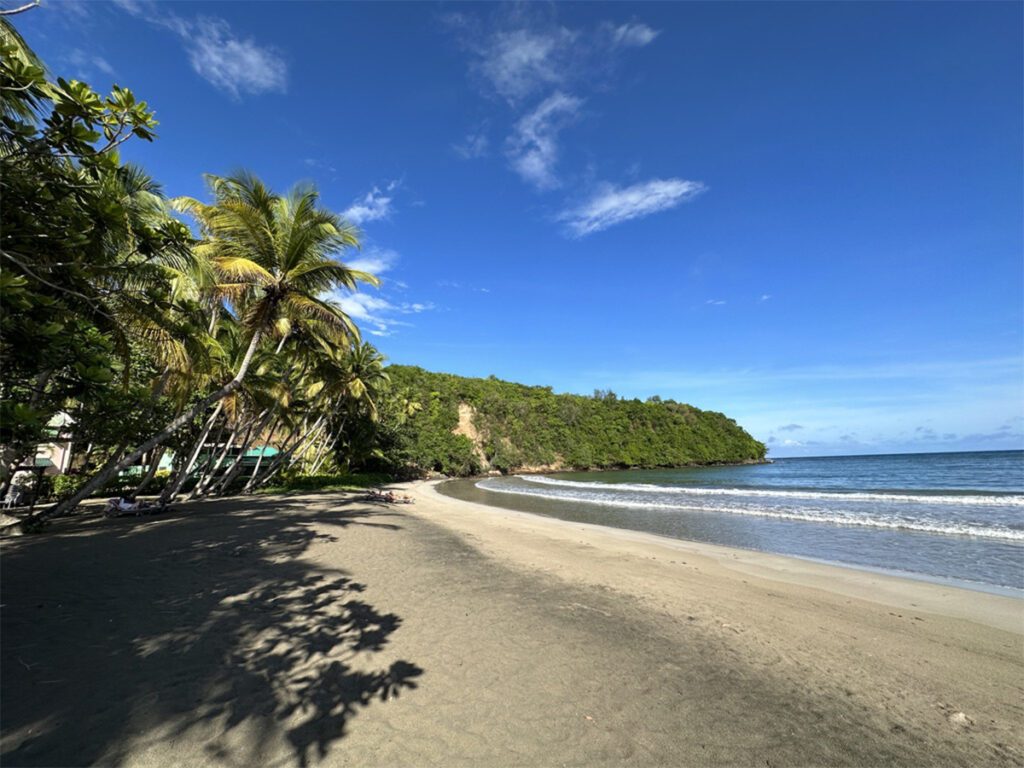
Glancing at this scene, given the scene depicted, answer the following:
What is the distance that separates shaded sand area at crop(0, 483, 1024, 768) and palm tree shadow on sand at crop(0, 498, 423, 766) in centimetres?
2

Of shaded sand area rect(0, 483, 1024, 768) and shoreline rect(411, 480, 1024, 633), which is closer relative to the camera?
shaded sand area rect(0, 483, 1024, 768)

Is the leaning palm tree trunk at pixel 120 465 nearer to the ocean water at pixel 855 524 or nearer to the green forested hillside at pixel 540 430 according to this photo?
the ocean water at pixel 855 524

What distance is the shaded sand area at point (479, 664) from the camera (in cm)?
286

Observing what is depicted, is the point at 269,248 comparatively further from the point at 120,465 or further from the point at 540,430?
the point at 540,430

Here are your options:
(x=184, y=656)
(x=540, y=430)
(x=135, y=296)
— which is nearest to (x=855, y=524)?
(x=184, y=656)

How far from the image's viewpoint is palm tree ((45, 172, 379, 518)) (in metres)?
11.1

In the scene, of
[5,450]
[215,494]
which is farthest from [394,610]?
[215,494]

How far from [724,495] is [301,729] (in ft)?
74.9

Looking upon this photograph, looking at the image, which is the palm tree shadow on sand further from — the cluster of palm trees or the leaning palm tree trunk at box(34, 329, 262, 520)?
the leaning palm tree trunk at box(34, 329, 262, 520)

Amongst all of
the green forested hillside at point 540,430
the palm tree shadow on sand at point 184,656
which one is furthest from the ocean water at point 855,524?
the green forested hillside at point 540,430

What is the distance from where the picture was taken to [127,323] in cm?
754

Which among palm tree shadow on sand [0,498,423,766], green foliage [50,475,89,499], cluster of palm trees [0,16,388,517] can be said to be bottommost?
palm tree shadow on sand [0,498,423,766]

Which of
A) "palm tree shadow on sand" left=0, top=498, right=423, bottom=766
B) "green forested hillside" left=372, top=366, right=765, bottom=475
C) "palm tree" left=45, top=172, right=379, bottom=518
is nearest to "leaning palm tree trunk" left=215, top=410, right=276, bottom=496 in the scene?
"palm tree" left=45, top=172, right=379, bottom=518

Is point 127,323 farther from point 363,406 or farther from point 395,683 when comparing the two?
point 363,406
